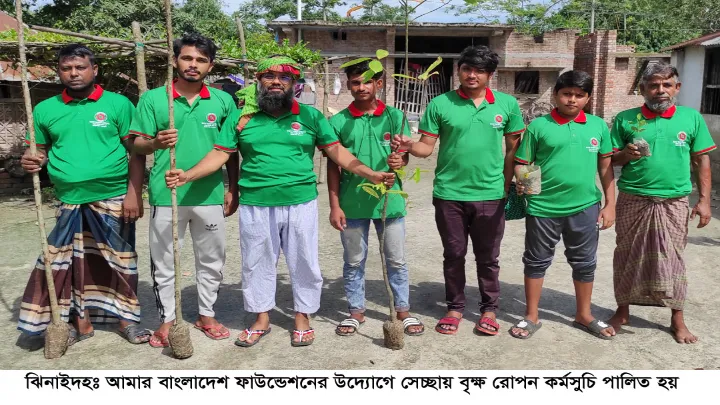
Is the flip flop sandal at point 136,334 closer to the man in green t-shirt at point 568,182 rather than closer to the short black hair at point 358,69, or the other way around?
the short black hair at point 358,69

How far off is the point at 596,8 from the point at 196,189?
88.8 ft

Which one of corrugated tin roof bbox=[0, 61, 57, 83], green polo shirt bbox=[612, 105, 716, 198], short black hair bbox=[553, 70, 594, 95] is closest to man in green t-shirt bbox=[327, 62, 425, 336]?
short black hair bbox=[553, 70, 594, 95]

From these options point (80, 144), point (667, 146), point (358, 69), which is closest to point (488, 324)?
point (667, 146)

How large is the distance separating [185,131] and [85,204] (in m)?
0.78

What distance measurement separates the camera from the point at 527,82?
19.9 m

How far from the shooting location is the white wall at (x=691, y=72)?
37.7 ft

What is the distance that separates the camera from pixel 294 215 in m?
3.49

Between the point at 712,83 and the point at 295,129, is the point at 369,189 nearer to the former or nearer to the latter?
the point at 295,129

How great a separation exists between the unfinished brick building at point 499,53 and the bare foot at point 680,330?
1512 cm

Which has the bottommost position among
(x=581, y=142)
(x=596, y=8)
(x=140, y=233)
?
(x=140, y=233)

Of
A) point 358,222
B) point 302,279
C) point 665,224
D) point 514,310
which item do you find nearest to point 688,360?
point 665,224

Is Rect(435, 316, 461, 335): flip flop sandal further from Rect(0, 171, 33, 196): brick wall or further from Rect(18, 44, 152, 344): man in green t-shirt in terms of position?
Rect(0, 171, 33, 196): brick wall

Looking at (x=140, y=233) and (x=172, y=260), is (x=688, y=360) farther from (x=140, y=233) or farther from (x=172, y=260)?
(x=140, y=233)

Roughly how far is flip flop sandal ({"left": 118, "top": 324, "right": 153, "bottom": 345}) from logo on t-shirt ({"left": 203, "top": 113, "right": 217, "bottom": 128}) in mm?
1387
